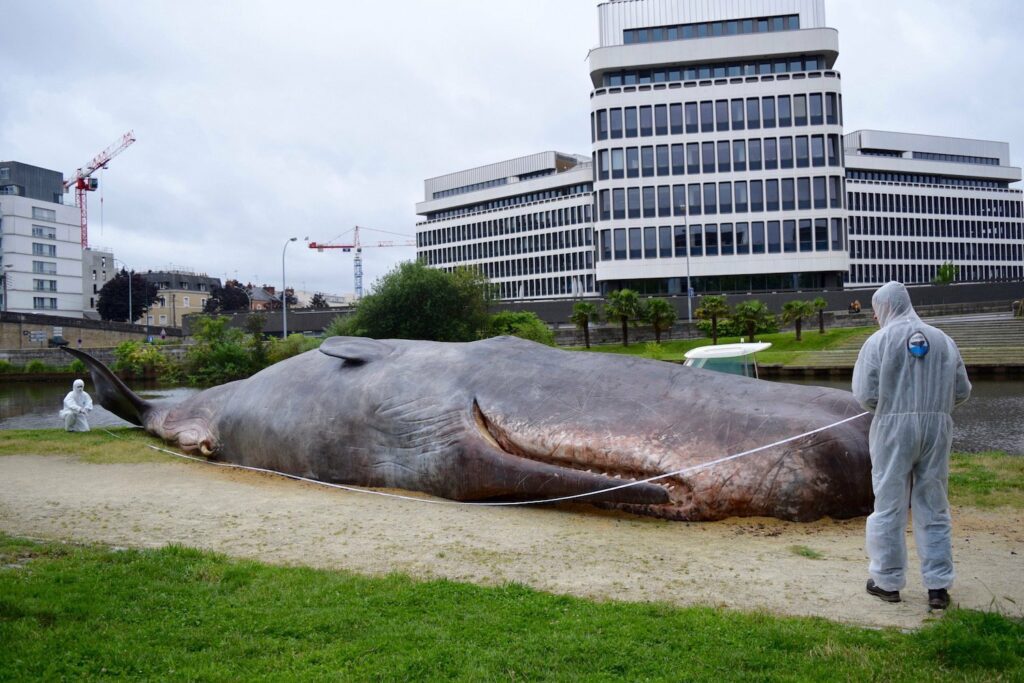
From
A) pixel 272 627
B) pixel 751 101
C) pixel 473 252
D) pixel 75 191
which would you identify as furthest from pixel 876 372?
pixel 75 191

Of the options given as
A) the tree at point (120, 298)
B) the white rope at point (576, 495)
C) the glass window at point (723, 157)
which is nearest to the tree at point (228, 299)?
the tree at point (120, 298)

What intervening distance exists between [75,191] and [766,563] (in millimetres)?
175725

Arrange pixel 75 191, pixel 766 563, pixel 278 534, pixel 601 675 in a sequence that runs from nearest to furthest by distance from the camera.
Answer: pixel 601 675, pixel 766 563, pixel 278 534, pixel 75 191

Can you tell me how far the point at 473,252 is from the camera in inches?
4437

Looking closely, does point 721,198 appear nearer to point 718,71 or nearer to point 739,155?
point 739,155

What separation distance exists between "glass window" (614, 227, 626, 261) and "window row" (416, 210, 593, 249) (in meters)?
21.9

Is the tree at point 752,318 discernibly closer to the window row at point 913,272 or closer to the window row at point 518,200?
the window row at point 518,200

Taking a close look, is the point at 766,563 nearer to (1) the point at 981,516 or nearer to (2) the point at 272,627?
(1) the point at 981,516

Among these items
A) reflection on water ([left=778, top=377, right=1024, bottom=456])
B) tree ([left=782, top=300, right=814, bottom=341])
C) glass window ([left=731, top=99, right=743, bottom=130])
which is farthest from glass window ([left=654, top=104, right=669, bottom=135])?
reflection on water ([left=778, top=377, right=1024, bottom=456])

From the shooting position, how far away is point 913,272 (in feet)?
338

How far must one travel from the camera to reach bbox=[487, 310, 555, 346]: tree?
43844 millimetres

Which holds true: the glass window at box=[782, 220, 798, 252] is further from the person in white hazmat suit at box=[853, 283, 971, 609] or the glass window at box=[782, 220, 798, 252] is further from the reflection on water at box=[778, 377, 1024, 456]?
the person in white hazmat suit at box=[853, 283, 971, 609]

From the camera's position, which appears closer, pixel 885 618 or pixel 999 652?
pixel 999 652

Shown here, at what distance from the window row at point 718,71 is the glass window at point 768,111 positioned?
277 cm
